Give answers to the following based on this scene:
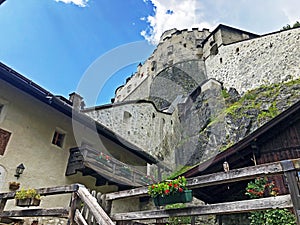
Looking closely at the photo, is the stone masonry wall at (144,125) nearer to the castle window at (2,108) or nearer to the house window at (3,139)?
the castle window at (2,108)

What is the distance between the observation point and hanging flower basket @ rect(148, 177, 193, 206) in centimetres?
453

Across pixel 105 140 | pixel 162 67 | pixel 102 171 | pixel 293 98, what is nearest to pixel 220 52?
pixel 162 67

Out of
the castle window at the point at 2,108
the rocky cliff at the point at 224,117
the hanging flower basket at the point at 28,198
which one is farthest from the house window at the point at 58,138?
the rocky cliff at the point at 224,117

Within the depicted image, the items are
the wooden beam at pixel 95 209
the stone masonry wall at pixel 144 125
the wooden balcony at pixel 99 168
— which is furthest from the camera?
the stone masonry wall at pixel 144 125

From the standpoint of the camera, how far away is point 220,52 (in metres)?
31.8

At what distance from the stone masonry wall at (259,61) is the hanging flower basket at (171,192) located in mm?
21134

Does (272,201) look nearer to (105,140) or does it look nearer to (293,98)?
(105,140)

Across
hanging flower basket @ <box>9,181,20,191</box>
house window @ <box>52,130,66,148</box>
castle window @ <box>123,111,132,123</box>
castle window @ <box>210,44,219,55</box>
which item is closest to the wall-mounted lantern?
hanging flower basket @ <box>9,181,20,191</box>

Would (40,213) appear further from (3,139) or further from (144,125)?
(144,125)

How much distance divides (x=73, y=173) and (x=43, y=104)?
114 inches

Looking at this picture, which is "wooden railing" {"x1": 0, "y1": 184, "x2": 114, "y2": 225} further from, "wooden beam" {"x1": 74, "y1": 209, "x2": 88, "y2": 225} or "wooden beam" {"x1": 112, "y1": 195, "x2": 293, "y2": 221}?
"wooden beam" {"x1": 112, "y1": 195, "x2": 293, "y2": 221}

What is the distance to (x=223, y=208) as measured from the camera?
4.16 m

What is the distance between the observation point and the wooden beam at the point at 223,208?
143 inches

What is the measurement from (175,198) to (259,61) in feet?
82.0
